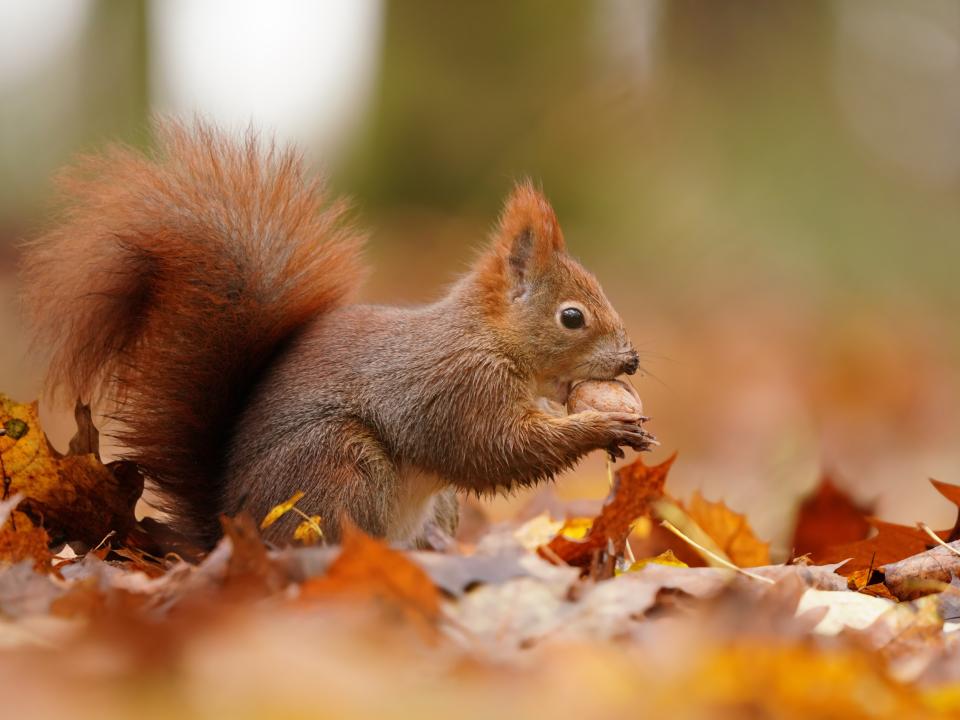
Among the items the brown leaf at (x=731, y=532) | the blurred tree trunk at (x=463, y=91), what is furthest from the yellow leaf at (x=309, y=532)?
the blurred tree trunk at (x=463, y=91)

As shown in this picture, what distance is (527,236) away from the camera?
2.45 metres

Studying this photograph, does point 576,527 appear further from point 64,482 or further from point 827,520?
point 64,482

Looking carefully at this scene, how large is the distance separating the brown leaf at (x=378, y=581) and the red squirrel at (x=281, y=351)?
0.77 metres

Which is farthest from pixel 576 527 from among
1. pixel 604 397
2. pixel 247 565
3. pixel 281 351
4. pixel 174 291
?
pixel 247 565

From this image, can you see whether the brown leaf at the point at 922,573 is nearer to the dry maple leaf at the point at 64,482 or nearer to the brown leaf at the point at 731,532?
the brown leaf at the point at 731,532

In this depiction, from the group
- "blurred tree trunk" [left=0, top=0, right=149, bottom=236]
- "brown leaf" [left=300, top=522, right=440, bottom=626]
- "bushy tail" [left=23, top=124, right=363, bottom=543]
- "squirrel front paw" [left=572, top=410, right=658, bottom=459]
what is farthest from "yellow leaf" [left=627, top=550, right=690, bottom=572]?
"blurred tree trunk" [left=0, top=0, right=149, bottom=236]

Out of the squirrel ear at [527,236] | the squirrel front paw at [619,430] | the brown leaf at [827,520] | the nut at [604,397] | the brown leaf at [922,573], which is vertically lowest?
the brown leaf at [827,520]

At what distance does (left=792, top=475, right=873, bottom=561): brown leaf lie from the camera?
2635mm

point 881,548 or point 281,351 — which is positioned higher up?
point 281,351

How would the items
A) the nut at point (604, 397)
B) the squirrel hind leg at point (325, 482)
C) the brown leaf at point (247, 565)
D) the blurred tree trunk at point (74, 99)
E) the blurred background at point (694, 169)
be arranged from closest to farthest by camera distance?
the brown leaf at point (247, 565) < the squirrel hind leg at point (325, 482) < the nut at point (604, 397) < the blurred background at point (694, 169) < the blurred tree trunk at point (74, 99)

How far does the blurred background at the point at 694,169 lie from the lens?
580 centimetres

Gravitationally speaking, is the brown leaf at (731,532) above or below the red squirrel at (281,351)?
below

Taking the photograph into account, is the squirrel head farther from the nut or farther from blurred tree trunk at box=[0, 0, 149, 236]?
blurred tree trunk at box=[0, 0, 149, 236]

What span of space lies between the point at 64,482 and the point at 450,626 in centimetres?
101
